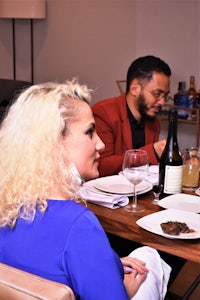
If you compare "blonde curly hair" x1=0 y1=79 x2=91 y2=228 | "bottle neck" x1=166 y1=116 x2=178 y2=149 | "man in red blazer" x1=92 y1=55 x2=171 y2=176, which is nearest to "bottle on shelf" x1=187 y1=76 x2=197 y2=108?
"man in red blazer" x1=92 y1=55 x2=171 y2=176

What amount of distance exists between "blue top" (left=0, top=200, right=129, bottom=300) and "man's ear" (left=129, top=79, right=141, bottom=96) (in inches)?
58.0

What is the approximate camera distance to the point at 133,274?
1152 millimetres

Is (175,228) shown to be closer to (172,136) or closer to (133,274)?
(133,274)

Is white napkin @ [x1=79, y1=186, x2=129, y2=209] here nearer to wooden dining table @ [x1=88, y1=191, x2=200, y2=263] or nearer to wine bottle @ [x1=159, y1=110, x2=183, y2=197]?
wooden dining table @ [x1=88, y1=191, x2=200, y2=263]

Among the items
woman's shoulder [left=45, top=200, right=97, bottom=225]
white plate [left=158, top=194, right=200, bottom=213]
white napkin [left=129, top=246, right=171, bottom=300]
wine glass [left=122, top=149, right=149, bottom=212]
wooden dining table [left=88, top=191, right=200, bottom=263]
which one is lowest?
white napkin [left=129, top=246, right=171, bottom=300]

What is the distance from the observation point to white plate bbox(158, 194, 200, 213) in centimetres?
146

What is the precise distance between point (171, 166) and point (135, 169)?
0.15m

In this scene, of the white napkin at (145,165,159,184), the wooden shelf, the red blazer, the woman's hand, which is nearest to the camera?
the woman's hand

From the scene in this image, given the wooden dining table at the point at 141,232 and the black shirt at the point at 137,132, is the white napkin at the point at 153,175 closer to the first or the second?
the wooden dining table at the point at 141,232

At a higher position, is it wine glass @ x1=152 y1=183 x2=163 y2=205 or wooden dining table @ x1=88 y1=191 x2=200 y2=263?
wine glass @ x1=152 y1=183 x2=163 y2=205

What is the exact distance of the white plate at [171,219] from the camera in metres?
1.24

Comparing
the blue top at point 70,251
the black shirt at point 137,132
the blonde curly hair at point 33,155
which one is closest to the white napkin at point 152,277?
the blue top at point 70,251

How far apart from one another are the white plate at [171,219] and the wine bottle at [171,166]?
17cm

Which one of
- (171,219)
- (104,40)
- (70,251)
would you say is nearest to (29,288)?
(70,251)
